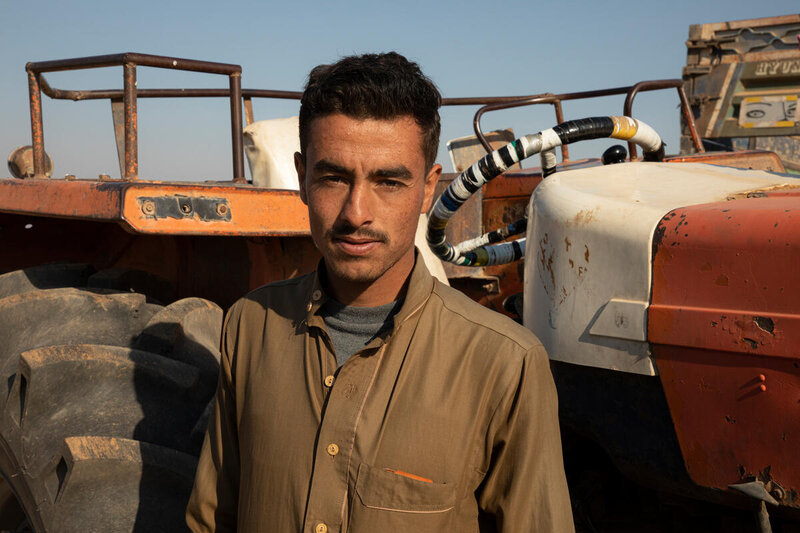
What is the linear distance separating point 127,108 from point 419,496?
4.50 feet

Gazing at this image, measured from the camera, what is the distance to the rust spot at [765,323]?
1.28 metres

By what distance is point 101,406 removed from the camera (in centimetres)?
177

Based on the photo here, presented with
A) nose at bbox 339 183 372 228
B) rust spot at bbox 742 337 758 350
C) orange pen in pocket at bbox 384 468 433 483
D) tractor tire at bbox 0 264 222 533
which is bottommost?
tractor tire at bbox 0 264 222 533

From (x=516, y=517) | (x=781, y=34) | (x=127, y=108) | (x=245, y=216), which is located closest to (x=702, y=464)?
(x=516, y=517)

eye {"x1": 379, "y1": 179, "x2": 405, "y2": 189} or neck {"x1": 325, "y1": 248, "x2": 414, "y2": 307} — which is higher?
eye {"x1": 379, "y1": 179, "x2": 405, "y2": 189}

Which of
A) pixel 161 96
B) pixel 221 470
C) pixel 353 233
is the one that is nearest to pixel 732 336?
pixel 353 233

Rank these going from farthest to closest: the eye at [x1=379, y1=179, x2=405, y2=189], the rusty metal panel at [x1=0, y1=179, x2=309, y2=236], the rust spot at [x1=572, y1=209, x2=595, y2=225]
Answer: the rusty metal panel at [x1=0, y1=179, x2=309, y2=236]
the rust spot at [x1=572, y1=209, x2=595, y2=225]
the eye at [x1=379, y1=179, x2=405, y2=189]

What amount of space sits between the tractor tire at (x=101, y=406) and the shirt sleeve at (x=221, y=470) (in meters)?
0.40

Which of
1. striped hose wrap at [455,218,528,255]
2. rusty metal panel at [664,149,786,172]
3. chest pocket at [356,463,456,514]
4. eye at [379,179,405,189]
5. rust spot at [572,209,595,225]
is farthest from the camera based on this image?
rusty metal panel at [664,149,786,172]

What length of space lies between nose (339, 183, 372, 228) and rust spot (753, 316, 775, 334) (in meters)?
0.69

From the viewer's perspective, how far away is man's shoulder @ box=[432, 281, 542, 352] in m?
1.14

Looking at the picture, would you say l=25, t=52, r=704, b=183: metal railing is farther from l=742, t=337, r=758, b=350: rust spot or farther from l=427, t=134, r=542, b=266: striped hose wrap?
l=742, t=337, r=758, b=350: rust spot

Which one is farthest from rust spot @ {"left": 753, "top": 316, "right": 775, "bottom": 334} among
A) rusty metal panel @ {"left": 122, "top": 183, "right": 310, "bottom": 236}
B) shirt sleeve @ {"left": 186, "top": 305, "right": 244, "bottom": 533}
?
rusty metal panel @ {"left": 122, "top": 183, "right": 310, "bottom": 236}

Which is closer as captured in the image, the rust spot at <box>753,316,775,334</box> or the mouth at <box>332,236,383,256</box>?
the mouth at <box>332,236,383,256</box>
